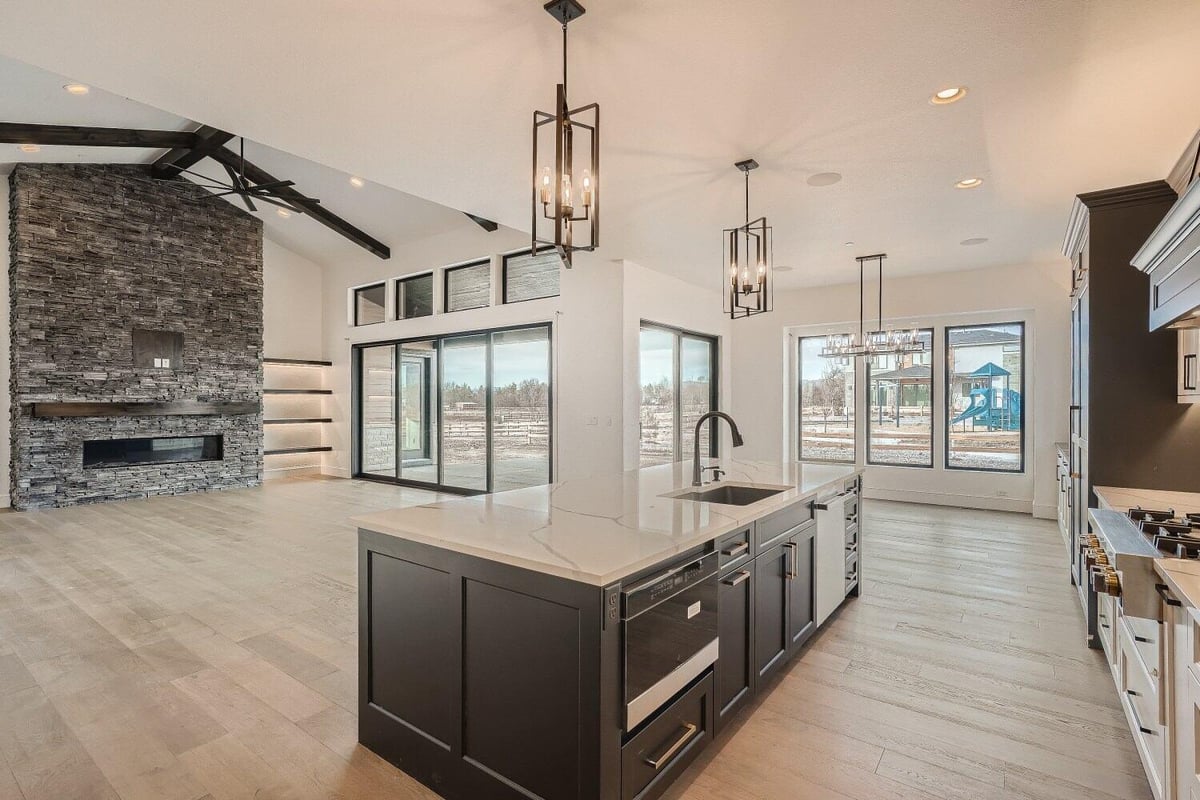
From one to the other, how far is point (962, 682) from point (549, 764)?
2.17 meters

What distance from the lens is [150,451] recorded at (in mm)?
7871

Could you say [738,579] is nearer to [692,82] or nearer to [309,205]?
[692,82]

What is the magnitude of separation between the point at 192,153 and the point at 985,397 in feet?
32.2

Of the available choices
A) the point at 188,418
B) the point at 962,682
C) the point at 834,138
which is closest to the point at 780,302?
the point at 834,138

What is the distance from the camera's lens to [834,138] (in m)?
3.41

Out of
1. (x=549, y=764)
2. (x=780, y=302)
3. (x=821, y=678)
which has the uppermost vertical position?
(x=780, y=302)

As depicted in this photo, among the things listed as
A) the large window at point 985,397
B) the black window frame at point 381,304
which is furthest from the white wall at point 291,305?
the large window at point 985,397

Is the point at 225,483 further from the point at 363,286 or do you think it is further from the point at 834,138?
the point at 834,138

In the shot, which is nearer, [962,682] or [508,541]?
[508,541]

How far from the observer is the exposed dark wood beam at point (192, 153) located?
249 inches

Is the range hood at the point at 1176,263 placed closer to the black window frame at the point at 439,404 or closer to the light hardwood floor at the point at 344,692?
the light hardwood floor at the point at 344,692

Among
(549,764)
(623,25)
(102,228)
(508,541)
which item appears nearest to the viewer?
(549,764)

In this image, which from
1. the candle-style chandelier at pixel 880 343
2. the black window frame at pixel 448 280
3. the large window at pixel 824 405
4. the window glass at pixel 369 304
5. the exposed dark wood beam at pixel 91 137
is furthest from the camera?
the window glass at pixel 369 304

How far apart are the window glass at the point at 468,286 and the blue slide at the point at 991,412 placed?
6216mm
